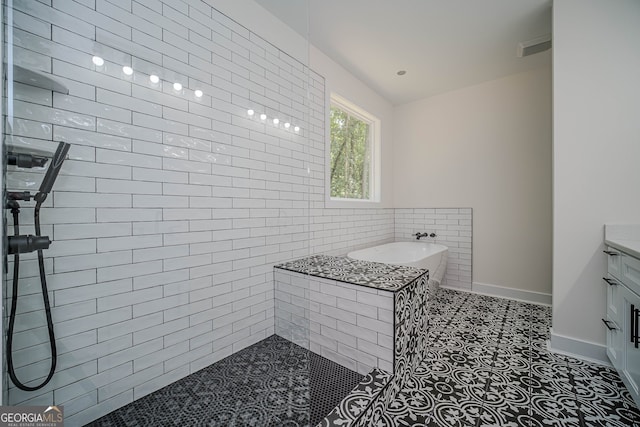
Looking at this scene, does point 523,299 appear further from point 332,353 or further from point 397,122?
point 397,122

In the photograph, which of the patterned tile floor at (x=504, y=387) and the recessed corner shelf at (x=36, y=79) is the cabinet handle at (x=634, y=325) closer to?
the patterned tile floor at (x=504, y=387)

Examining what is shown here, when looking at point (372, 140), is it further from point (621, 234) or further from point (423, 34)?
point (621, 234)

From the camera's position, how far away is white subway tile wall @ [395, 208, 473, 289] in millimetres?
3469

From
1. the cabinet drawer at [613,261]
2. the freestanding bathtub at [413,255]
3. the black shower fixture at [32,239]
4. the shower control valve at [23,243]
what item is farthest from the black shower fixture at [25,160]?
the cabinet drawer at [613,261]

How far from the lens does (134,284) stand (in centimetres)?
139

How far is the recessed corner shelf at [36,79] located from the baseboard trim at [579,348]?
3.55 m

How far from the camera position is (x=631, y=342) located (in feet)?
4.75

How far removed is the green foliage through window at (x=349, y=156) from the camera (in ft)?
10.2

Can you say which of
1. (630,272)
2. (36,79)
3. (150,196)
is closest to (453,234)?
(630,272)

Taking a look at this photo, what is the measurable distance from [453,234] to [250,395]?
326 centimetres

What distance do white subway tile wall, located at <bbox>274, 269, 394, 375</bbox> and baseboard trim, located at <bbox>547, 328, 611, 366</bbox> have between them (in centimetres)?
152

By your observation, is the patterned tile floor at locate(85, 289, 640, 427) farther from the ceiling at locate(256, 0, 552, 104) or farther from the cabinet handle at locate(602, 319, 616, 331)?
the ceiling at locate(256, 0, 552, 104)

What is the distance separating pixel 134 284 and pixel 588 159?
3.21 metres

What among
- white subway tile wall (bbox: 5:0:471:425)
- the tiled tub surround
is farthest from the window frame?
the tiled tub surround
